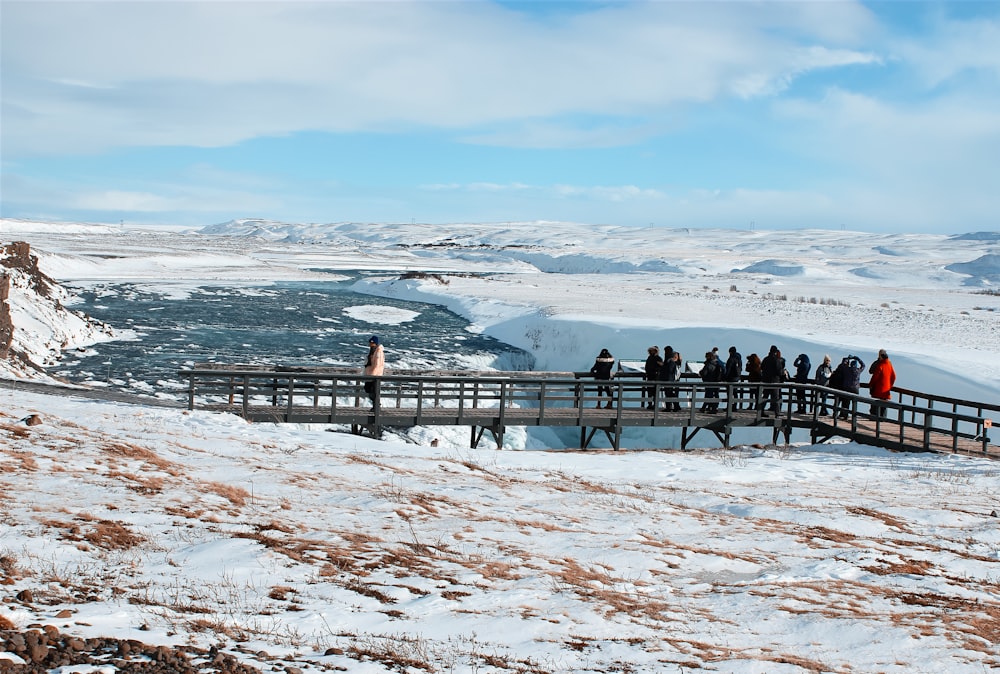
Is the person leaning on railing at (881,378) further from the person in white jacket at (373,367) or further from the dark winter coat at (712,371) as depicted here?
the person in white jacket at (373,367)

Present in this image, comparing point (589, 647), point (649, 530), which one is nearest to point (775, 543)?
point (649, 530)

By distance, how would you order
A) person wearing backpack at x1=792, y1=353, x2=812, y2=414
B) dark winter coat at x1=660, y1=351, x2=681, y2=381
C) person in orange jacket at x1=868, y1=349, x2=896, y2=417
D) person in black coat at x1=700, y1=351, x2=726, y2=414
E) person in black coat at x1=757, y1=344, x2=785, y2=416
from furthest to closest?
1. person wearing backpack at x1=792, y1=353, x2=812, y2=414
2. dark winter coat at x1=660, y1=351, x2=681, y2=381
3. person in black coat at x1=700, y1=351, x2=726, y2=414
4. person in black coat at x1=757, y1=344, x2=785, y2=416
5. person in orange jacket at x1=868, y1=349, x2=896, y2=417

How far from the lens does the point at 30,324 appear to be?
105 ft

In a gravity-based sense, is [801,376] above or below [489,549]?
above

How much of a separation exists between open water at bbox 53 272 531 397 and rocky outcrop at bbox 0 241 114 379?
1009 millimetres

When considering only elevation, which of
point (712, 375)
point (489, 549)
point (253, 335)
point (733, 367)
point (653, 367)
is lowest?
point (489, 549)

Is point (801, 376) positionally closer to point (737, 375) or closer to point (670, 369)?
point (737, 375)

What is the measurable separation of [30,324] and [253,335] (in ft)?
33.1

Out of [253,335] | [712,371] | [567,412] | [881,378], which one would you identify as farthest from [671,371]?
[253,335]

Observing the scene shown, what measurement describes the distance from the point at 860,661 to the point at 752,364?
49.9 feet

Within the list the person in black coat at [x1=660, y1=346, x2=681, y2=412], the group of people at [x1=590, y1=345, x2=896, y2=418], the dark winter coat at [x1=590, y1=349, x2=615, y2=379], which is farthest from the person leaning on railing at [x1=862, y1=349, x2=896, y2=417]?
the dark winter coat at [x1=590, y1=349, x2=615, y2=379]

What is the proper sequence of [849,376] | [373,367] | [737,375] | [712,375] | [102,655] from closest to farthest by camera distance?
[102,655] → [373,367] → [849,376] → [712,375] → [737,375]

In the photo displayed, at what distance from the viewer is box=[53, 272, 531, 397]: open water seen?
30109 millimetres

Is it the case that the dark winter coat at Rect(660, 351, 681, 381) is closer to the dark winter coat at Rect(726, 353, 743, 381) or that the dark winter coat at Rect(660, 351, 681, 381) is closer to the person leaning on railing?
the dark winter coat at Rect(726, 353, 743, 381)
